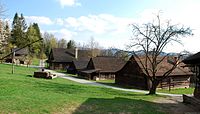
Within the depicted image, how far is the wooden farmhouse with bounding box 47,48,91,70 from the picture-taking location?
84988 mm

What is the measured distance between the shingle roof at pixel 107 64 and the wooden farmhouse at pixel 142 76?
10.7 meters

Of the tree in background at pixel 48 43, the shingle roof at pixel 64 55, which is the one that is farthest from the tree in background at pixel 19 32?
the shingle roof at pixel 64 55

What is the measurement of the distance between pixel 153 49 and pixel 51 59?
56.8 meters

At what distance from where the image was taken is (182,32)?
105ft

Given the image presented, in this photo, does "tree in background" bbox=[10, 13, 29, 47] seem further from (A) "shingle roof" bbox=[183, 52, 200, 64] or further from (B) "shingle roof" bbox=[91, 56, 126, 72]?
(A) "shingle roof" bbox=[183, 52, 200, 64]

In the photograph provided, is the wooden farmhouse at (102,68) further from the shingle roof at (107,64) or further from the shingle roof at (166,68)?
the shingle roof at (166,68)

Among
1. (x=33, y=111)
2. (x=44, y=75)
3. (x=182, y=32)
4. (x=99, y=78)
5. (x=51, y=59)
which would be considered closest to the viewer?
(x=33, y=111)

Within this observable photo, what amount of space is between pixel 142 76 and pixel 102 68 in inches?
723

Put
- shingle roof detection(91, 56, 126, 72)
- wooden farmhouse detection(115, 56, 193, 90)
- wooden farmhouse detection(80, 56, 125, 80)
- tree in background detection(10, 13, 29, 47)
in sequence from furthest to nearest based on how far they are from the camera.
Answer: tree in background detection(10, 13, 29, 47)
shingle roof detection(91, 56, 126, 72)
wooden farmhouse detection(80, 56, 125, 80)
wooden farmhouse detection(115, 56, 193, 90)

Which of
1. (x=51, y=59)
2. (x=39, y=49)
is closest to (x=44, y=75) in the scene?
(x=51, y=59)

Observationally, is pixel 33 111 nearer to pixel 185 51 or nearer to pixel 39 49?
pixel 185 51

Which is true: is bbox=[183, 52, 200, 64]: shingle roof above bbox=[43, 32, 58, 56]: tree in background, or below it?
below

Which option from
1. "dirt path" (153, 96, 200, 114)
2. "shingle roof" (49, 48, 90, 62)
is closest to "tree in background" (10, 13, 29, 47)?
"shingle roof" (49, 48, 90, 62)

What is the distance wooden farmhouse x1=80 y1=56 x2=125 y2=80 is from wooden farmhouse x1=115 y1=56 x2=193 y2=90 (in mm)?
8980
